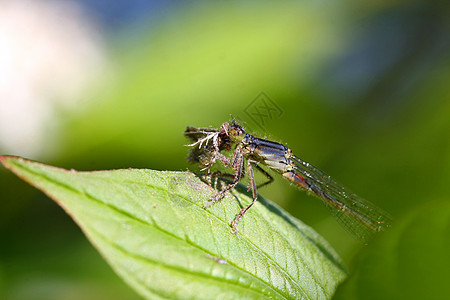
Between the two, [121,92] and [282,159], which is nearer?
[282,159]

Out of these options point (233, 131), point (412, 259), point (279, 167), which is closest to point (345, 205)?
point (279, 167)

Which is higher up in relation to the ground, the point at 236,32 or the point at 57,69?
the point at 236,32

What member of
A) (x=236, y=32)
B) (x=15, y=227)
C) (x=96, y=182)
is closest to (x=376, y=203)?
(x=236, y=32)

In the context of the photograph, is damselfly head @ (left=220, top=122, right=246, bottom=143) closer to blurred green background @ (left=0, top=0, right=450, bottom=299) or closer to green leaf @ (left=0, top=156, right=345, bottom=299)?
blurred green background @ (left=0, top=0, right=450, bottom=299)

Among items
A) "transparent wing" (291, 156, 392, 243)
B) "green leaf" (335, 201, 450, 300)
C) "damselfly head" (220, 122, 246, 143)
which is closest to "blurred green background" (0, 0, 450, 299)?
"transparent wing" (291, 156, 392, 243)

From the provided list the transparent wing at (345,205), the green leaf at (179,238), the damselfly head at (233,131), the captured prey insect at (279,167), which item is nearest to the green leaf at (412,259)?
the green leaf at (179,238)

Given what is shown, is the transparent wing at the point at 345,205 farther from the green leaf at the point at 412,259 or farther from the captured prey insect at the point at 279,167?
the green leaf at the point at 412,259

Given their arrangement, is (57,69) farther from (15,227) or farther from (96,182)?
(96,182)

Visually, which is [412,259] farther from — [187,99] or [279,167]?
[187,99]
